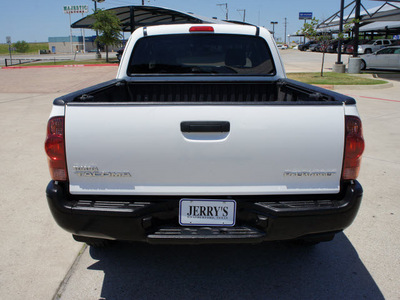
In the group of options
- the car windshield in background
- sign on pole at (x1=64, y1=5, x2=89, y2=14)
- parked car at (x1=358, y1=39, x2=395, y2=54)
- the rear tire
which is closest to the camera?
the rear tire

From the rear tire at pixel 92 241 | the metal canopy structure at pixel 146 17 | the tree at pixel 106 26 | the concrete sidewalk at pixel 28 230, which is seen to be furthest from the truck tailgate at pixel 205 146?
the tree at pixel 106 26

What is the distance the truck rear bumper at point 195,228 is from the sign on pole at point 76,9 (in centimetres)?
8140

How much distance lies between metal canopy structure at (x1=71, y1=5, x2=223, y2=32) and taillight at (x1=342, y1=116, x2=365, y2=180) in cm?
1950

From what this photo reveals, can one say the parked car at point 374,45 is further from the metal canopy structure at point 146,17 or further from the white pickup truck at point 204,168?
the white pickup truck at point 204,168

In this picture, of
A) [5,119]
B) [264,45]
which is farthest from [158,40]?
[5,119]

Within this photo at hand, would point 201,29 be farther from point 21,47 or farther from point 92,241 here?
point 21,47

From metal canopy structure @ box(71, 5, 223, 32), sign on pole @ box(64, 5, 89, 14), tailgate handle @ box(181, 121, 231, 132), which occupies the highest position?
sign on pole @ box(64, 5, 89, 14)

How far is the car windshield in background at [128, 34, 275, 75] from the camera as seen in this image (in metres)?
4.01

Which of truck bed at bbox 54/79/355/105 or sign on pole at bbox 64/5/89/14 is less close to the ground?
sign on pole at bbox 64/5/89/14

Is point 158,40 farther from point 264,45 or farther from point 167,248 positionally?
point 167,248

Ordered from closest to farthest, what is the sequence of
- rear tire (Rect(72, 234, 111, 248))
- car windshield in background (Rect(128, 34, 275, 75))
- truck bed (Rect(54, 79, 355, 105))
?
1. rear tire (Rect(72, 234, 111, 248))
2. truck bed (Rect(54, 79, 355, 105))
3. car windshield in background (Rect(128, 34, 275, 75))

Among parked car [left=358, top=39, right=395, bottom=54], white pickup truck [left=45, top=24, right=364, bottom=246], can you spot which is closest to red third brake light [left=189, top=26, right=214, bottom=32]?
white pickup truck [left=45, top=24, right=364, bottom=246]

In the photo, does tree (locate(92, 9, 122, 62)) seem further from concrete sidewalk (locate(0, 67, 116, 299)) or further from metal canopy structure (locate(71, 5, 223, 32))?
concrete sidewalk (locate(0, 67, 116, 299))

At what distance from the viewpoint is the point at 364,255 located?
3227 mm
